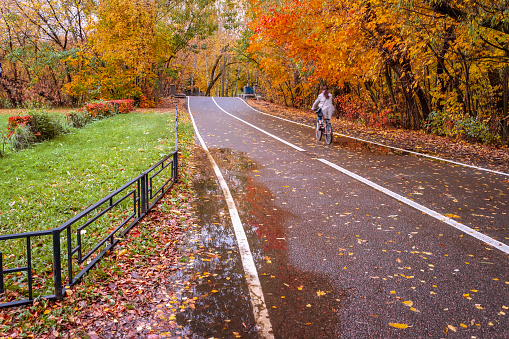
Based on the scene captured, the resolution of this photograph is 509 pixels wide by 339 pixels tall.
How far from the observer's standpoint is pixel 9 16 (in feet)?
114

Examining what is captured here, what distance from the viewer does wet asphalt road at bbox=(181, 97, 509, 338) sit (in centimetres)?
379

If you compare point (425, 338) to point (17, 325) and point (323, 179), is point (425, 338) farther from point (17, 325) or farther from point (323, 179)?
point (323, 179)

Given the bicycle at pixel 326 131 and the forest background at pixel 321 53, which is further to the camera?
the bicycle at pixel 326 131

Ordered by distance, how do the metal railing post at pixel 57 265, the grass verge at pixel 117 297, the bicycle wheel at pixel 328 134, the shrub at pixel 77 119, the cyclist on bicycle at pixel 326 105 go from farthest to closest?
1. the shrub at pixel 77 119
2. the cyclist on bicycle at pixel 326 105
3. the bicycle wheel at pixel 328 134
4. the metal railing post at pixel 57 265
5. the grass verge at pixel 117 297

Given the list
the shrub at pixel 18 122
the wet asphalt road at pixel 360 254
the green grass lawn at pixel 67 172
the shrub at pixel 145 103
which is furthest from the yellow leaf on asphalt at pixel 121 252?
the shrub at pixel 145 103

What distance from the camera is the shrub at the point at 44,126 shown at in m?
15.6

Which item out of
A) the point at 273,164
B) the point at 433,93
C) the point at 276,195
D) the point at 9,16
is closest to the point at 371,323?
the point at 276,195

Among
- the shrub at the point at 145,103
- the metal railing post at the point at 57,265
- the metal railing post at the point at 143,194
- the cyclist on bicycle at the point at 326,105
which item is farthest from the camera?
the shrub at the point at 145,103

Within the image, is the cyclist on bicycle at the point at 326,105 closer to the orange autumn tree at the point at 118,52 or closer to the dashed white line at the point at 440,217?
the dashed white line at the point at 440,217

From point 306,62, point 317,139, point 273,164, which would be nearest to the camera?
point 273,164

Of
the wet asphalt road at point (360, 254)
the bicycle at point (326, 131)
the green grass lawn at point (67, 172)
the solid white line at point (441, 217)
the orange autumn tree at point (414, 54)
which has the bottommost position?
the green grass lawn at point (67, 172)

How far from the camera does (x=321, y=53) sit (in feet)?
73.2

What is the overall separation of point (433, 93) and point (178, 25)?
26.4 metres

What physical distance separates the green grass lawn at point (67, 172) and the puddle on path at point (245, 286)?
8.45ft
